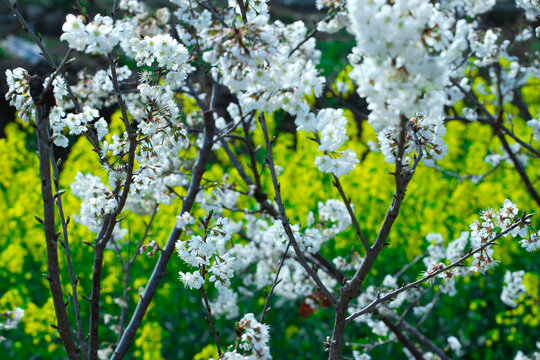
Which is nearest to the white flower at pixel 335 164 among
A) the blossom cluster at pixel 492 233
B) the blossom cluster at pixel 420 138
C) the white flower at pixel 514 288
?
the blossom cluster at pixel 420 138

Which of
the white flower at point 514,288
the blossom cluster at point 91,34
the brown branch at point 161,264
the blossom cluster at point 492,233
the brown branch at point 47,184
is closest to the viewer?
the blossom cluster at point 91,34

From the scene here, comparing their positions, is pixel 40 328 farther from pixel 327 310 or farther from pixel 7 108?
pixel 7 108

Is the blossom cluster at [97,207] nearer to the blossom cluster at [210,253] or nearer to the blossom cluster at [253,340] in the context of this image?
the blossom cluster at [210,253]

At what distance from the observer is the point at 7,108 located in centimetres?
1026

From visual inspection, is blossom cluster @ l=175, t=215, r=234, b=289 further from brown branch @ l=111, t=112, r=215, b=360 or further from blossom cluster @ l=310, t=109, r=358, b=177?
brown branch @ l=111, t=112, r=215, b=360

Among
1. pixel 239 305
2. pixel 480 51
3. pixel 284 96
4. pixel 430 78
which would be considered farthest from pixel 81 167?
pixel 430 78

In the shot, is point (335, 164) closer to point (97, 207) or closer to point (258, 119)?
point (258, 119)

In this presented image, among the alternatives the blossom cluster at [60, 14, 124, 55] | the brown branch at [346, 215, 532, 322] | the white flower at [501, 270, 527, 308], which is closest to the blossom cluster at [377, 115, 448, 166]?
the brown branch at [346, 215, 532, 322]

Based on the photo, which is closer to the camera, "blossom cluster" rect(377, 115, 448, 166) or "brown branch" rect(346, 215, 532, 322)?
"blossom cluster" rect(377, 115, 448, 166)

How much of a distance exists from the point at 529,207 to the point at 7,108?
8865 mm

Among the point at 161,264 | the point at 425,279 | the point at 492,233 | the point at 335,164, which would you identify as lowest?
the point at 425,279

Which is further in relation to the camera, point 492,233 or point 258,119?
point 492,233

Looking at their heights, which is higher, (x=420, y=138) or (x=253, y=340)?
(x=420, y=138)

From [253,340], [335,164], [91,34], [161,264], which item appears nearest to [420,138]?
[335,164]
